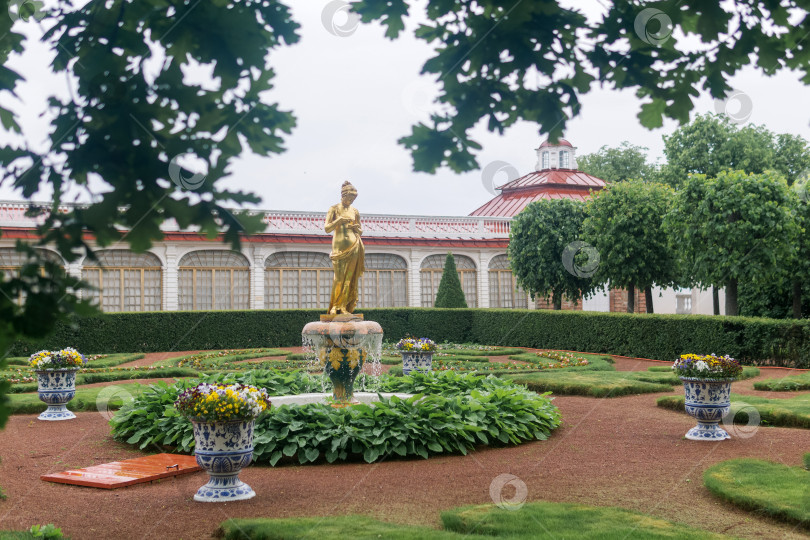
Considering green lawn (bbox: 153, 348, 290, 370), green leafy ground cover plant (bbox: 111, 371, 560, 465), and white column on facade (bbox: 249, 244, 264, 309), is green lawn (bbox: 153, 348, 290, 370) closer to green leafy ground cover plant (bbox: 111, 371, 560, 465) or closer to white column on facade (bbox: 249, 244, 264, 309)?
white column on facade (bbox: 249, 244, 264, 309)

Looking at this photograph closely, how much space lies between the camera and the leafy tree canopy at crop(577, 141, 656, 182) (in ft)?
165

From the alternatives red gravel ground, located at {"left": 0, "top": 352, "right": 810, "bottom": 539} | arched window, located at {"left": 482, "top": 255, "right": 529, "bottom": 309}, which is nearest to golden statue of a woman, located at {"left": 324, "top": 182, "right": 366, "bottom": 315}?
red gravel ground, located at {"left": 0, "top": 352, "right": 810, "bottom": 539}

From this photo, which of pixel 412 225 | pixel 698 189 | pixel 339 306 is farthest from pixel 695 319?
pixel 412 225

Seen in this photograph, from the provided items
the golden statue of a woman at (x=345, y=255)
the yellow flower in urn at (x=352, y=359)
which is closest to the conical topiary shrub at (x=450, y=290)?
the golden statue of a woman at (x=345, y=255)

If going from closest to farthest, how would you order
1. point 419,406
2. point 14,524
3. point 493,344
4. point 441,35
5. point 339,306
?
point 441,35 < point 14,524 < point 419,406 < point 339,306 < point 493,344

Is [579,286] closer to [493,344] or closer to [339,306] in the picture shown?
[493,344]

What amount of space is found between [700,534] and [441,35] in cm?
399

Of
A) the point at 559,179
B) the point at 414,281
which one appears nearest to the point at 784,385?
the point at 414,281

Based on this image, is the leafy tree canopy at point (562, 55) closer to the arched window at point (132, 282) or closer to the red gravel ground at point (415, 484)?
the red gravel ground at point (415, 484)

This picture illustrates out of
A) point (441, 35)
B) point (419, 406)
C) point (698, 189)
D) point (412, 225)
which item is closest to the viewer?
point (441, 35)

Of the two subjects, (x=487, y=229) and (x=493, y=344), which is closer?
(x=493, y=344)

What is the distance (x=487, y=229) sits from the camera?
34.4 m

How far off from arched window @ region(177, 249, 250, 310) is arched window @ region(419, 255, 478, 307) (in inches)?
293

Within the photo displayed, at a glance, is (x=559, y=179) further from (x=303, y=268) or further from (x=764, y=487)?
(x=764, y=487)
